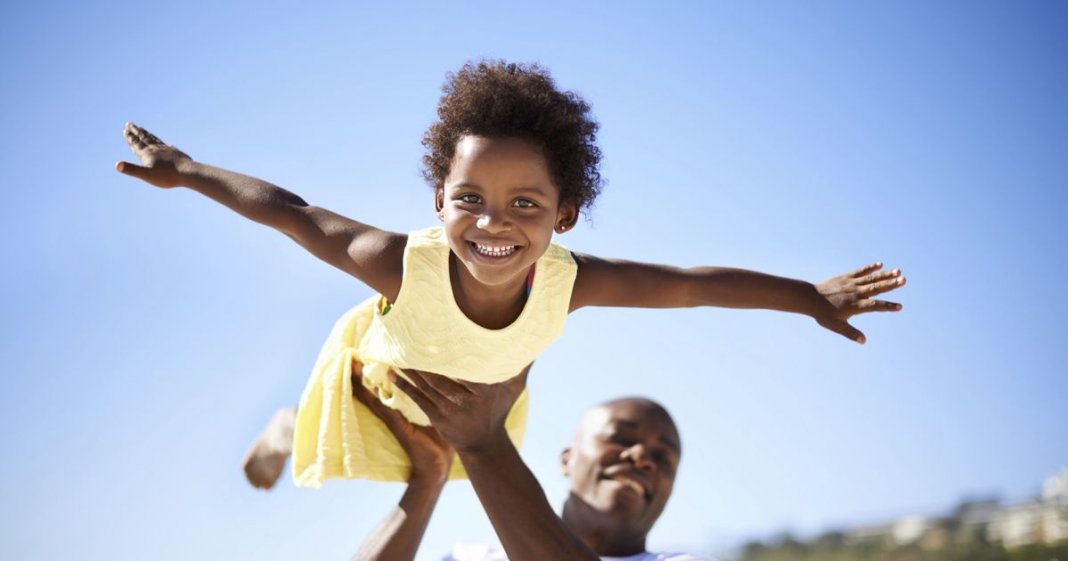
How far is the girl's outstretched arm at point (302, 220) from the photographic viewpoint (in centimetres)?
376

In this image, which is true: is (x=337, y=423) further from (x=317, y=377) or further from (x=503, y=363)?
(x=503, y=363)

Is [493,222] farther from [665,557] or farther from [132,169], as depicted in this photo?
[665,557]

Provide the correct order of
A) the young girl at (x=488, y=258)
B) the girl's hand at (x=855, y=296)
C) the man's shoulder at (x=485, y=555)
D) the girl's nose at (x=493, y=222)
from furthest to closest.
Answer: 1. the man's shoulder at (x=485, y=555)
2. the girl's hand at (x=855, y=296)
3. the young girl at (x=488, y=258)
4. the girl's nose at (x=493, y=222)

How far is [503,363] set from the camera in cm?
396

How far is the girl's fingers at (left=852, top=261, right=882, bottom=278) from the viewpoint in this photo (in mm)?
4035

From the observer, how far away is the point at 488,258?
3453 mm

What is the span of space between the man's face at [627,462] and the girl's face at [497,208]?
1.90 meters

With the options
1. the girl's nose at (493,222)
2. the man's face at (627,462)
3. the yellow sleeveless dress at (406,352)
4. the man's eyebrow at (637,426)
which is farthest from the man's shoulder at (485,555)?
the girl's nose at (493,222)

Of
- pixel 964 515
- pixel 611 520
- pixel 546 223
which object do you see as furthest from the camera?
pixel 964 515

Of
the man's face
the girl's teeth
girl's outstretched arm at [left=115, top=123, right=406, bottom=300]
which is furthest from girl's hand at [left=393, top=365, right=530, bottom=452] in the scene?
Answer: the man's face

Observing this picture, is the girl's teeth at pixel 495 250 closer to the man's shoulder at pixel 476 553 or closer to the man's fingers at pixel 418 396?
the man's fingers at pixel 418 396

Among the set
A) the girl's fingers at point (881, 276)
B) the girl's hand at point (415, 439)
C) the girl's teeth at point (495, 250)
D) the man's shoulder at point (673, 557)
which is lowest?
the man's shoulder at point (673, 557)

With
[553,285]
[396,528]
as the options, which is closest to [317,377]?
[396,528]

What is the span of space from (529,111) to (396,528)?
6.50 feet
